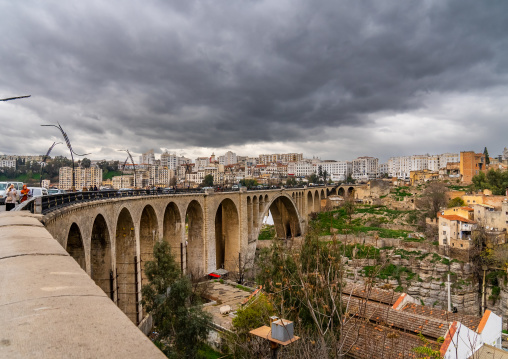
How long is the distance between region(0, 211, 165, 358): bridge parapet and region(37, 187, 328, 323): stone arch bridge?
5.87m

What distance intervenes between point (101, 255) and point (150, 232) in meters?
5.89

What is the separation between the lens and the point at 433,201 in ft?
145

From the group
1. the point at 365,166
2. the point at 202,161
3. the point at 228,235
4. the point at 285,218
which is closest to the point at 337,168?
the point at 365,166

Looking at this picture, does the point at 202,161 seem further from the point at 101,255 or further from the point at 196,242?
the point at 101,255

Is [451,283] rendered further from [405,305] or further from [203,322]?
[203,322]

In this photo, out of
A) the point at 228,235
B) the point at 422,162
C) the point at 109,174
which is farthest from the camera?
the point at 422,162

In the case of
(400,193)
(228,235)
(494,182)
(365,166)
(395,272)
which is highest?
(365,166)

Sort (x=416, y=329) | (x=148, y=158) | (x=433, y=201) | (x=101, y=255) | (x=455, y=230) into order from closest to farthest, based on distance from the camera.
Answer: (x=416, y=329), (x=101, y=255), (x=455, y=230), (x=433, y=201), (x=148, y=158)

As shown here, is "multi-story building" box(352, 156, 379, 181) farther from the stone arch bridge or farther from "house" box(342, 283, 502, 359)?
"house" box(342, 283, 502, 359)

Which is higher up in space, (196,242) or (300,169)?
(300,169)

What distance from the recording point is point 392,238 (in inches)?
1302

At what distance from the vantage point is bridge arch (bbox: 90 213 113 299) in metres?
13.4

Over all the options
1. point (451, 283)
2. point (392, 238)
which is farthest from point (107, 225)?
point (392, 238)

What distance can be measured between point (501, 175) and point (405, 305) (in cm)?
4102
